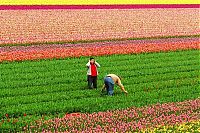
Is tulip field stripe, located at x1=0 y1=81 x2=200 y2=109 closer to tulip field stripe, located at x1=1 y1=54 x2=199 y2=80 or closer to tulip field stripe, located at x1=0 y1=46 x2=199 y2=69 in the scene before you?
tulip field stripe, located at x1=1 y1=54 x2=199 y2=80

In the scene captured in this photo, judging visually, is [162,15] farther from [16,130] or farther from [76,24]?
[16,130]

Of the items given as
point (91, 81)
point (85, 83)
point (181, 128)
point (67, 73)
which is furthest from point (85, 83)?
point (181, 128)

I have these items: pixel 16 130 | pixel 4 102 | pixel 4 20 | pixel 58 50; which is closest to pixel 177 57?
pixel 58 50

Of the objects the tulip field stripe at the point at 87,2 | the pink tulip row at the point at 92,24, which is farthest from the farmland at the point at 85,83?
the tulip field stripe at the point at 87,2

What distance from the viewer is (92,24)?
39.9 meters

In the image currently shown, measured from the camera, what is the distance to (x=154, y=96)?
17.0 meters

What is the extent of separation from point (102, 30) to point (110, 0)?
1890 centimetres

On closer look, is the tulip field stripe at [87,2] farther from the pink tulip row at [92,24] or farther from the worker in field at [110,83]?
the worker in field at [110,83]

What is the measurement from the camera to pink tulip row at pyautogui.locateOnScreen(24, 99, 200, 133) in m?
13.2

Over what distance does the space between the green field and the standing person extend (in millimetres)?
356

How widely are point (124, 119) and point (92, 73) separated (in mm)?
4316

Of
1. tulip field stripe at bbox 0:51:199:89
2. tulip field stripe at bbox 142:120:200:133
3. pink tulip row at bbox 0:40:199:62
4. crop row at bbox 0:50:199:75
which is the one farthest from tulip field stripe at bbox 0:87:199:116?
pink tulip row at bbox 0:40:199:62

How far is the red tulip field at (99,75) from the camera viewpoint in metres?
13.9

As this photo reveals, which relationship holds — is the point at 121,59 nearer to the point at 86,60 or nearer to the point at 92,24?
the point at 86,60
